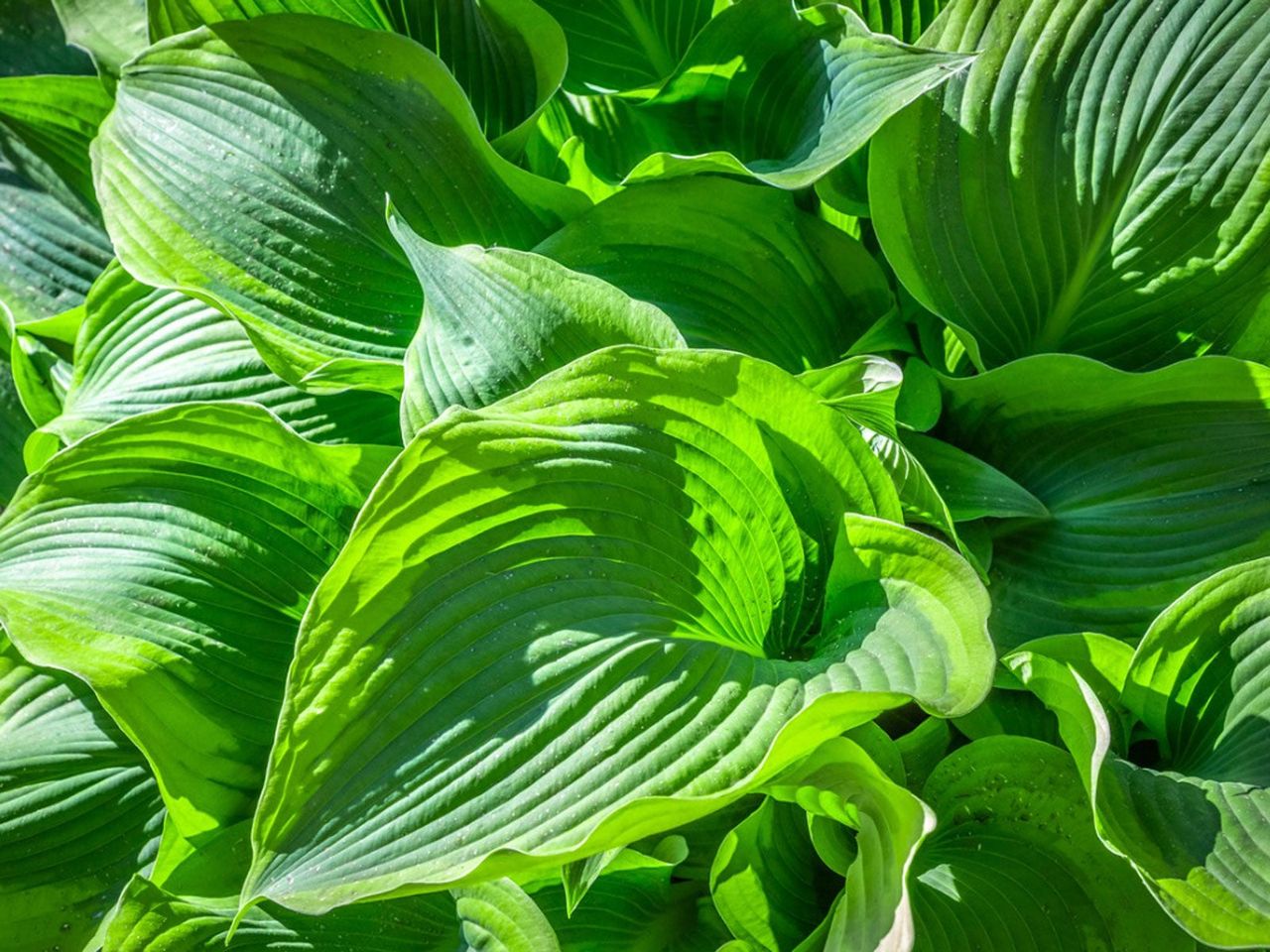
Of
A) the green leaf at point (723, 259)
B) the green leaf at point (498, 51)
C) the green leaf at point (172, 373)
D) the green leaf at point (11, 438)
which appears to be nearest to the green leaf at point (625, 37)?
the green leaf at point (498, 51)

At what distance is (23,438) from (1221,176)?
1.14m

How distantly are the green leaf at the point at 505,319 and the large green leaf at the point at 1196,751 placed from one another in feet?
1.15

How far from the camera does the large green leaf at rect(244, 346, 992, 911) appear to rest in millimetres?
568

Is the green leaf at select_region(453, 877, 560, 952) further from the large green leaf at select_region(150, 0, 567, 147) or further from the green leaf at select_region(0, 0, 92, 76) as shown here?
the green leaf at select_region(0, 0, 92, 76)

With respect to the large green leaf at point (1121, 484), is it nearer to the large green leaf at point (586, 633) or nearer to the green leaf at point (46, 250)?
the large green leaf at point (586, 633)

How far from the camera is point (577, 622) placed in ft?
2.11

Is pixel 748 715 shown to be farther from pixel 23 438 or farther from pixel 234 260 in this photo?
pixel 23 438

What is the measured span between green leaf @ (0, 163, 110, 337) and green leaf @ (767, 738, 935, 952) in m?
0.92

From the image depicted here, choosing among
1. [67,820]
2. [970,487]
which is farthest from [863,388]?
[67,820]

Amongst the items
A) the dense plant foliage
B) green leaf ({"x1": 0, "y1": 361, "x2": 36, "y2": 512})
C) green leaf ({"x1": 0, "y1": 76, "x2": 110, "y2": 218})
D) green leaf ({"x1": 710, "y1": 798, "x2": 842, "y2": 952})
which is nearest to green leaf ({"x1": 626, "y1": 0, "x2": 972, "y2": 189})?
the dense plant foliage

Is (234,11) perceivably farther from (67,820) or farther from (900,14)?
(67,820)

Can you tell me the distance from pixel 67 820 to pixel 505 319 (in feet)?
1.79

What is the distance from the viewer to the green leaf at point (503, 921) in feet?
2.41

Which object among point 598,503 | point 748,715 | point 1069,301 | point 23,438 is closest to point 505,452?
point 598,503
